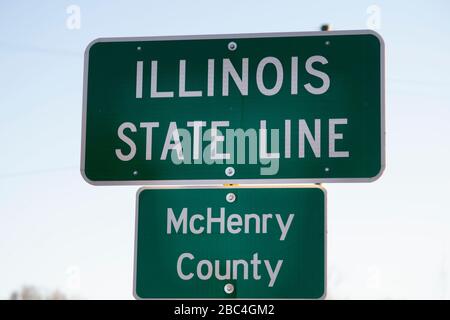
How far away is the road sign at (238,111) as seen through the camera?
4.12 metres

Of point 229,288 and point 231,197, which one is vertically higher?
point 231,197

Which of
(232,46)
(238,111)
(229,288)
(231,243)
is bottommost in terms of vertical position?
(229,288)

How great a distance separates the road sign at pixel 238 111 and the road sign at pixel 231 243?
87 mm

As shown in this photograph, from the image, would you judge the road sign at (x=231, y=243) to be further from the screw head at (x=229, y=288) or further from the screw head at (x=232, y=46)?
the screw head at (x=232, y=46)

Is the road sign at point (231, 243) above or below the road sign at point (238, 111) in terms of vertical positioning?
below

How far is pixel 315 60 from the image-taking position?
4.20m

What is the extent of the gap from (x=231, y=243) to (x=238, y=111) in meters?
0.53

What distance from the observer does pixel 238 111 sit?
4.17m

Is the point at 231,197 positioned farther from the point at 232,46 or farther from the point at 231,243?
the point at 232,46

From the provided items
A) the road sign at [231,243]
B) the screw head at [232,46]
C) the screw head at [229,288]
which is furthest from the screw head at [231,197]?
the screw head at [232,46]

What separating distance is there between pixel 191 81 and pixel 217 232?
2.09ft

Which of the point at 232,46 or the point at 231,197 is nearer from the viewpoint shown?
the point at 231,197

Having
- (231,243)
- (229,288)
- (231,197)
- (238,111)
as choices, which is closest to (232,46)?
(238,111)
